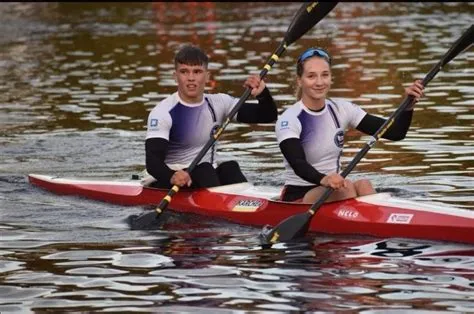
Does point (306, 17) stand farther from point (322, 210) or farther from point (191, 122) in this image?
Answer: point (322, 210)

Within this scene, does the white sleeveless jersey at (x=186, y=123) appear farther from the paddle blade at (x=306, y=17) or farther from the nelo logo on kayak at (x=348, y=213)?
the nelo logo on kayak at (x=348, y=213)

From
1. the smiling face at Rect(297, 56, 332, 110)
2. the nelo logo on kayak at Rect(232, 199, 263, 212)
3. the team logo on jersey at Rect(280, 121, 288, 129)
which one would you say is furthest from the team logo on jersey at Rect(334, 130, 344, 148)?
the nelo logo on kayak at Rect(232, 199, 263, 212)

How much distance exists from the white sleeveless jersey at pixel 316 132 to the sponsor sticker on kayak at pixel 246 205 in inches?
16.9

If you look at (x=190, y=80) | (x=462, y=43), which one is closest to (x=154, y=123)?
(x=190, y=80)

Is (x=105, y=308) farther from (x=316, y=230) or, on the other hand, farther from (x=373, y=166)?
(x=373, y=166)

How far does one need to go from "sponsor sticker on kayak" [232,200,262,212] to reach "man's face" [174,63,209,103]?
1338 mm

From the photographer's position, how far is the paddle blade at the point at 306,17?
51.0ft

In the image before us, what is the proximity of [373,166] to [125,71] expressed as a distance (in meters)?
14.1

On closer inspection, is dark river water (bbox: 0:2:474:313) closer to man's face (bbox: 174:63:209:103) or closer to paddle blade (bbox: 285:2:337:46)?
man's face (bbox: 174:63:209:103)

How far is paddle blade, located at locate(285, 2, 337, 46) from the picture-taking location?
51.0 ft

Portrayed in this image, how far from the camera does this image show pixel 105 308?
33.4 feet

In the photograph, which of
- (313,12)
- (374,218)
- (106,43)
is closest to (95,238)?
(374,218)

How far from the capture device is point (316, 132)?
13.7 metres

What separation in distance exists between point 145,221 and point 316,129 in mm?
1903
